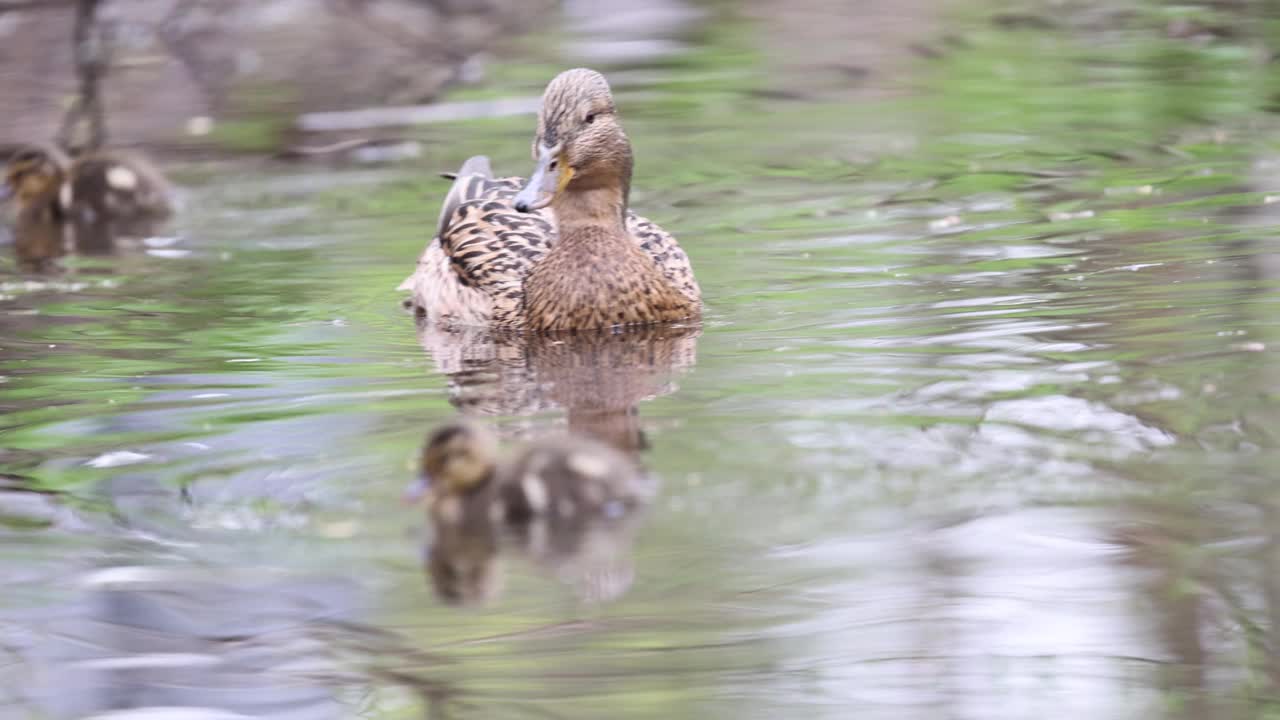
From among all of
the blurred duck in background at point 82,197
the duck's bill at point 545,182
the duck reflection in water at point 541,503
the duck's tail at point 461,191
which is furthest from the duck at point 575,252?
the blurred duck in background at point 82,197

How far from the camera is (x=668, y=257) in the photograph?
6605 mm

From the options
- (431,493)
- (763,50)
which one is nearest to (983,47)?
(763,50)

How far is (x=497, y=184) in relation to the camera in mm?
7410

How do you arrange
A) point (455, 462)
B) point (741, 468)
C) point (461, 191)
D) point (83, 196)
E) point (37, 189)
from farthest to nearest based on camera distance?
point (37, 189) < point (83, 196) < point (461, 191) < point (741, 468) < point (455, 462)

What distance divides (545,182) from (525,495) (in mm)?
2184

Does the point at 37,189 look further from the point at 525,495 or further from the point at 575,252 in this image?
the point at 525,495

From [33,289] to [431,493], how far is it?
3893mm

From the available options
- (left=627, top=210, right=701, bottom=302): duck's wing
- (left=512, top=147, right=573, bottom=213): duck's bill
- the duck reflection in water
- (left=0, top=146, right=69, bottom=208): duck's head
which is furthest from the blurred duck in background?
the duck reflection in water

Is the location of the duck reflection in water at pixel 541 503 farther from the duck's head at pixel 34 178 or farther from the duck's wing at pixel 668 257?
the duck's head at pixel 34 178

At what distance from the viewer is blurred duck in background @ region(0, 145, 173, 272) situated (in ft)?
31.1

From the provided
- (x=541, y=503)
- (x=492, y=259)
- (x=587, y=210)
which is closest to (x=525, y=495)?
(x=541, y=503)

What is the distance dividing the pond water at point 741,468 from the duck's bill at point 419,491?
84 mm

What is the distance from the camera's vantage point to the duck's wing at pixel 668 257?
6.52 meters

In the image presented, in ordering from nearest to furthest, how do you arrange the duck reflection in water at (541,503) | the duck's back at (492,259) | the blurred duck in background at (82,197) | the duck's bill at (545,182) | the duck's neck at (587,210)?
1. the duck reflection in water at (541,503)
2. the duck's bill at (545,182)
3. the duck's neck at (587,210)
4. the duck's back at (492,259)
5. the blurred duck in background at (82,197)
